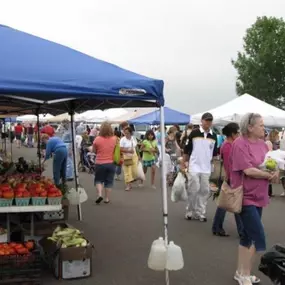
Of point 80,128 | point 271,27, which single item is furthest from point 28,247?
point 271,27

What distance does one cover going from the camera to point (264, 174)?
15.7ft

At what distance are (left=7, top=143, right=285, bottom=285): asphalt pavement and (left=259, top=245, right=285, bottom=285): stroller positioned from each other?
1.40 m

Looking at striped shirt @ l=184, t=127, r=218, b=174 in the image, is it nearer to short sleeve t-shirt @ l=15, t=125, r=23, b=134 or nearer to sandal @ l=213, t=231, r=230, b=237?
sandal @ l=213, t=231, r=230, b=237

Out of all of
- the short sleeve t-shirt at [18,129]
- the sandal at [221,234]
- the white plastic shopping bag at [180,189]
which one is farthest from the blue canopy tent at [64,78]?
the short sleeve t-shirt at [18,129]

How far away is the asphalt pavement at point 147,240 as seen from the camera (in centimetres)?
550

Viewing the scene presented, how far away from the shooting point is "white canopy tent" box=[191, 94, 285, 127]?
15.2 m

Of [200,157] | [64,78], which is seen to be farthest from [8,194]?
[200,157]

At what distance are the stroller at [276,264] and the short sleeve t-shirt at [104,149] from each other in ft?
20.9

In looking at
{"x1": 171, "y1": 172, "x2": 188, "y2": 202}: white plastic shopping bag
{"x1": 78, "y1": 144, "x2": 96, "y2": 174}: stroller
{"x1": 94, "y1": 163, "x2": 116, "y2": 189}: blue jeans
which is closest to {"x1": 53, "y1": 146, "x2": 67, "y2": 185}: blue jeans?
{"x1": 94, "y1": 163, "x2": 116, "y2": 189}: blue jeans

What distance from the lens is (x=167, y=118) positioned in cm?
2453

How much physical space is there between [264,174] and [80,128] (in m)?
23.5

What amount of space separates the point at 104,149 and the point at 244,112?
6.87m

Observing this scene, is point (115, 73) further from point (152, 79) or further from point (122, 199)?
point (122, 199)

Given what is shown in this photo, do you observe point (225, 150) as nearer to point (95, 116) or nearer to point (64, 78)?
point (64, 78)
